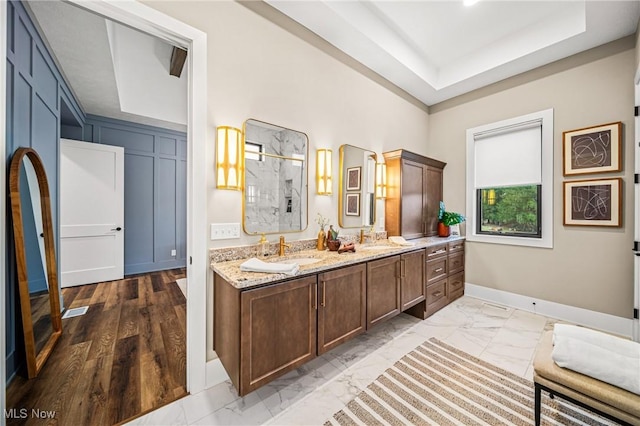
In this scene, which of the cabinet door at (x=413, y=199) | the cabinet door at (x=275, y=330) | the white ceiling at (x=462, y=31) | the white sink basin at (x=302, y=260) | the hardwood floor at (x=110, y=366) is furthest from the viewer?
the cabinet door at (x=413, y=199)

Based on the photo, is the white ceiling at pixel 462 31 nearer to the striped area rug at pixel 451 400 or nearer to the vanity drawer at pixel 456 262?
the vanity drawer at pixel 456 262

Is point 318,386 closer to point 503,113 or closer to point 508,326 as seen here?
point 508,326

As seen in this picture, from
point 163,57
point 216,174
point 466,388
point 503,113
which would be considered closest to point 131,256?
point 163,57

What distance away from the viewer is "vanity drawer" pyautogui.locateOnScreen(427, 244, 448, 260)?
303 cm

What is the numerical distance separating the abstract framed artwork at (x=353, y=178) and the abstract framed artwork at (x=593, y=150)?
A: 249 cm

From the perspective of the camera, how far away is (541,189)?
3.17 meters

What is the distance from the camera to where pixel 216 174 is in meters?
1.94

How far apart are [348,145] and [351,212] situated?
2.66ft

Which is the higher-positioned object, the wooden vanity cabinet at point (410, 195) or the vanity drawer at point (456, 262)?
the wooden vanity cabinet at point (410, 195)

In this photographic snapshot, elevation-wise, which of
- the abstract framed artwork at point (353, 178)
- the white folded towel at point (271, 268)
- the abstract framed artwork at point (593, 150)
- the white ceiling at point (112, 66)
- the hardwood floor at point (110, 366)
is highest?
the white ceiling at point (112, 66)

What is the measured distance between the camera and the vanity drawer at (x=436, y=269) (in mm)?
3043

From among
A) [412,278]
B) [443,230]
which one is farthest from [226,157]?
[443,230]

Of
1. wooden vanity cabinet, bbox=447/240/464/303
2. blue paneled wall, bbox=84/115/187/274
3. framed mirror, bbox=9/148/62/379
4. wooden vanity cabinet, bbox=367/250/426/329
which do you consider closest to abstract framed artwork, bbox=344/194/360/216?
wooden vanity cabinet, bbox=367/250/426/329

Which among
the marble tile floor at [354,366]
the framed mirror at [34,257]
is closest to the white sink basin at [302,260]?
the marble tile floor at [354,366]
